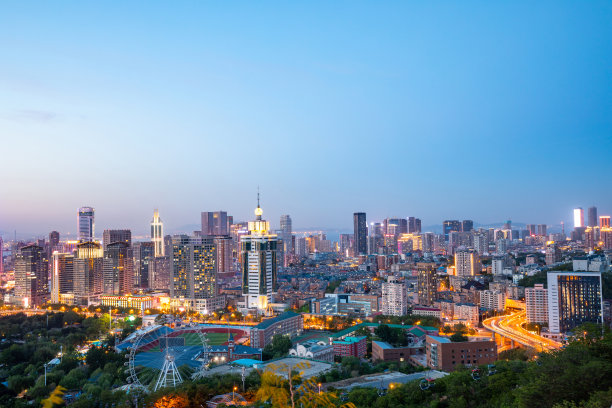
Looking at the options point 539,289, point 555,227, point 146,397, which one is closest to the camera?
point 146,397

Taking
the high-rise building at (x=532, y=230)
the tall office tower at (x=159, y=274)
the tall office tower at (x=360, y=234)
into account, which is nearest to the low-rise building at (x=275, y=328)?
the tall office tower at (x=159, y=274)

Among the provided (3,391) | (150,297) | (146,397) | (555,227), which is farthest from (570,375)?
(555,227)

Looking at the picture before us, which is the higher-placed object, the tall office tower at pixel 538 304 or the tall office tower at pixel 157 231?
the tall office tower at pixel 157 231

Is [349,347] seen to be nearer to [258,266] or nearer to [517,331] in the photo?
[517,331]

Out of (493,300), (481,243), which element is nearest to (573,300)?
(493,300)

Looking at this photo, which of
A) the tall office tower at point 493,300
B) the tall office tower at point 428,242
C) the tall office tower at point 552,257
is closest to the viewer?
the tall office tower at point 493,300

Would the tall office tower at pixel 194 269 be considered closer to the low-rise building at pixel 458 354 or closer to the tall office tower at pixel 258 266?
the tall office tower at pixel 258 266

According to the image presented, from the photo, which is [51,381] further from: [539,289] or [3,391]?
[539,289]
